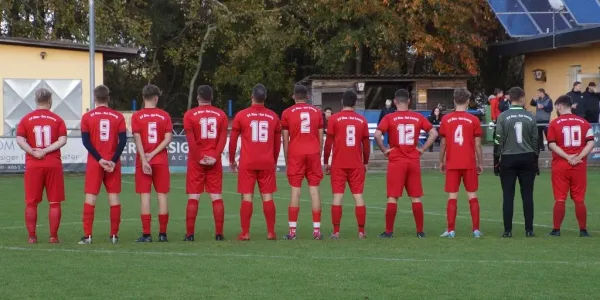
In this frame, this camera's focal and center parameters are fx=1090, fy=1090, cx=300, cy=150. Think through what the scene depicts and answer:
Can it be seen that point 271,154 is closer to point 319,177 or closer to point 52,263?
point 319,177

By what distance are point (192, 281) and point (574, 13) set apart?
2865cm

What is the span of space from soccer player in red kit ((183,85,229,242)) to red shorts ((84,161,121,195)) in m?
0.97

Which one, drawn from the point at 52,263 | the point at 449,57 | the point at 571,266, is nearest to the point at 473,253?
the point at 571,266

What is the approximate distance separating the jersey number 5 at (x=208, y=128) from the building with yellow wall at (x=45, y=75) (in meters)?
18.9

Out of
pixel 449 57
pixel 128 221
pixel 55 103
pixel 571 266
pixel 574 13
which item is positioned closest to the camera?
pixel 571 266

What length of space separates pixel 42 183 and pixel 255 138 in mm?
2829

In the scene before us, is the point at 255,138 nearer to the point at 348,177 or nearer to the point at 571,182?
the point at 348,177

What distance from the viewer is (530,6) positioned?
40938mm

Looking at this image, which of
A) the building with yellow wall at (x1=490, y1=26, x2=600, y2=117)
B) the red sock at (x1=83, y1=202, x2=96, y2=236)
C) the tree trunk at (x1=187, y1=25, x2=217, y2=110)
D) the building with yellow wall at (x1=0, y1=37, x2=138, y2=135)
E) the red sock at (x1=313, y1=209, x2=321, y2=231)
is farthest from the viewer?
the tree trunk at (x1=187, y1=25, x2=217, y2=110)

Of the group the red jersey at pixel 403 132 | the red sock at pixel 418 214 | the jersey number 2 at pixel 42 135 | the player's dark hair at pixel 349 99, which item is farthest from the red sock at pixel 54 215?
the red sock at pixel 418 214

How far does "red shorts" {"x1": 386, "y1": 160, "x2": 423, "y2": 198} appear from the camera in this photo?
1484 cm

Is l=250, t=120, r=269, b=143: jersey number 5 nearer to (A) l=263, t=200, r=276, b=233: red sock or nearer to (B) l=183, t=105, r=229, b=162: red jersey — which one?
(B) l=183, t=105, r=229, b=162: red jersey

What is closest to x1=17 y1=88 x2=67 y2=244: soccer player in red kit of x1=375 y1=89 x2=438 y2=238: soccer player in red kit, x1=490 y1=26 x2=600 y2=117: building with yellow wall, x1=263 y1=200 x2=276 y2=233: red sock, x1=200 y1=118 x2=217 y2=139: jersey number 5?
x1=200 y1=118 x2=217 y2=139: jersey number 5

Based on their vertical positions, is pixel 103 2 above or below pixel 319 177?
above
